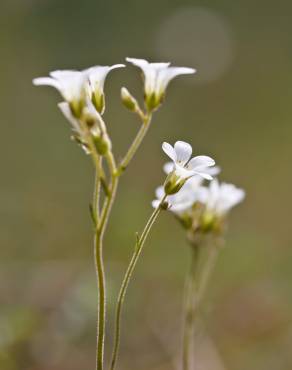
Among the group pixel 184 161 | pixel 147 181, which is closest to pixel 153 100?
pixel 184 161

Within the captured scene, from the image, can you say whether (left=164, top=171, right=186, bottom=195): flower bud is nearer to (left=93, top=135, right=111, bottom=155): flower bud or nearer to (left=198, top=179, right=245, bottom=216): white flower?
(left=93, top=135, right=111, bottom=155): flower bud

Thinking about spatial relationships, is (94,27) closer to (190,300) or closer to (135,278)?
(135,278)

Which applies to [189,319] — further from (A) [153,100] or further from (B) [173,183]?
(A) [153,100]

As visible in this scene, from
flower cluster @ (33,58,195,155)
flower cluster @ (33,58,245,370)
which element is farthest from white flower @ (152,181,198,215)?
flower cluster @ (33,58,195,155)

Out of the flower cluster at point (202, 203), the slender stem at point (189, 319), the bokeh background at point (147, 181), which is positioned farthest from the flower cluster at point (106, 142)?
the bokeh background at point (147, 181)

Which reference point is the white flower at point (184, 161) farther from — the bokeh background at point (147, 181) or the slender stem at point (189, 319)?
the bokeh background at point (147, 181)

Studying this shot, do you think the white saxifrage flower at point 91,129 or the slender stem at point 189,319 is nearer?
the white saxifrage flower at point 91,129
